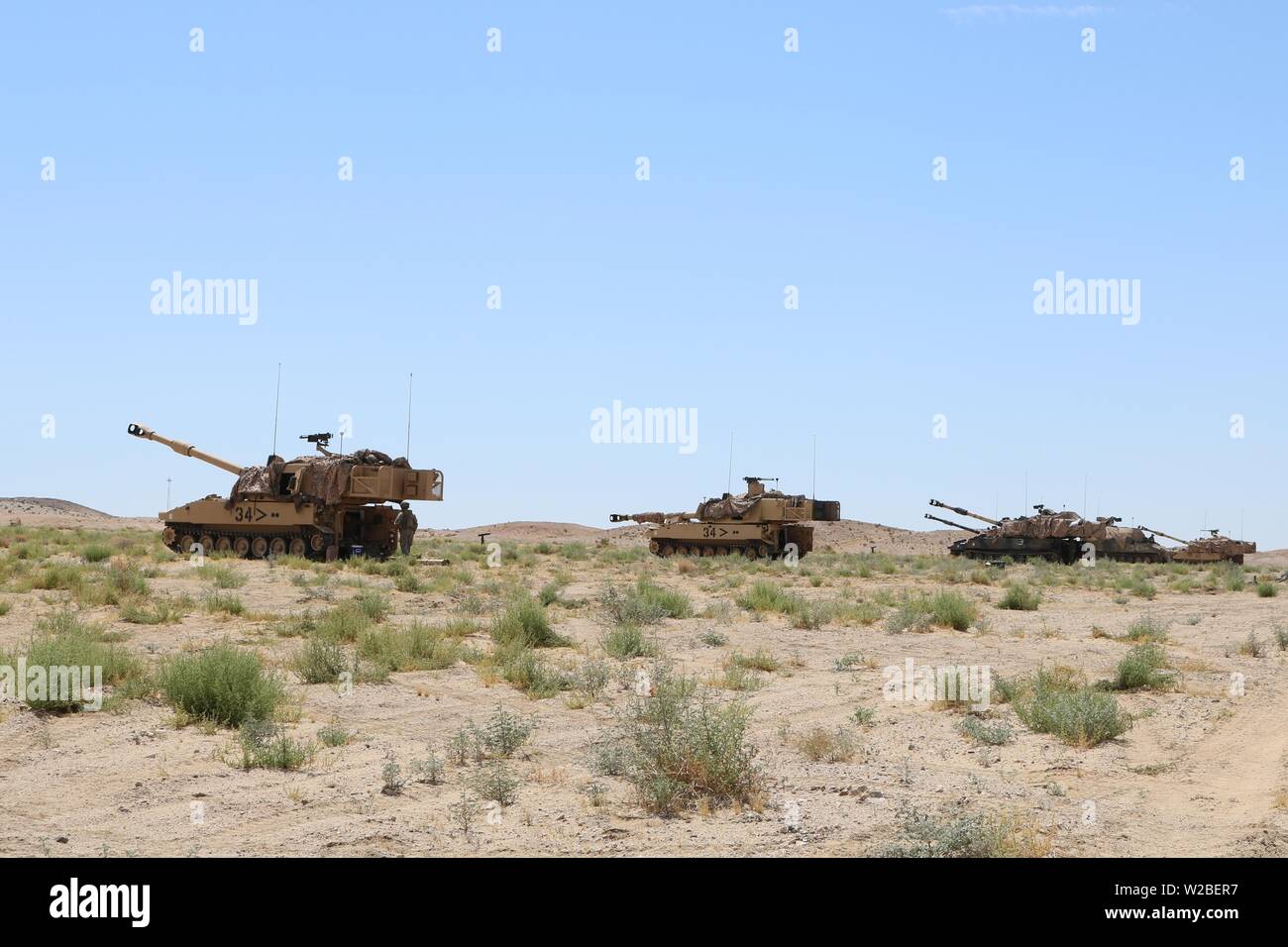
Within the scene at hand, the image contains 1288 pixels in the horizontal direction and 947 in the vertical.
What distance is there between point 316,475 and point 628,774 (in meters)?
26.0

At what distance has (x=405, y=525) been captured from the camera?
34156mm

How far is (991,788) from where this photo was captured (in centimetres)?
827

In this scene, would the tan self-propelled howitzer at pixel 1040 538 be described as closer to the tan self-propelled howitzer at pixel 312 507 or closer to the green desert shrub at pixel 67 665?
the tan self-propelled howitzer at pixel 312 507

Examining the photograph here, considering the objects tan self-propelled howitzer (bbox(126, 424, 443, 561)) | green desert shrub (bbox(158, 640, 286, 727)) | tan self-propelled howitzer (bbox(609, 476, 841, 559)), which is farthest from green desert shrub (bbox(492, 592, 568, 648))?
tan self-propelled howitzer (bbox(609, 476, 841, 559))

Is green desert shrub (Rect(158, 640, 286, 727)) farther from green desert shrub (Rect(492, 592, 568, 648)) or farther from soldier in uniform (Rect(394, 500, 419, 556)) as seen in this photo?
soldier in uniform (Rect(394, 500, 419, 556))

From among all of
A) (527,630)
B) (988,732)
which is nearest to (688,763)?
(988,732)

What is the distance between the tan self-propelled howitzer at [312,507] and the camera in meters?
32.9

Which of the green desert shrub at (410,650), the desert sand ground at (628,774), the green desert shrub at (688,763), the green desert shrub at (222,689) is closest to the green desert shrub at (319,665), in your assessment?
the desert sand ground at (628,774)

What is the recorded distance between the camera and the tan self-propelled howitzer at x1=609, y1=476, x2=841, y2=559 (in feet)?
144

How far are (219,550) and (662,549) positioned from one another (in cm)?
1657

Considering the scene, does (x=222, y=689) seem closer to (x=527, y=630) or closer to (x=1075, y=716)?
(x=527, y=630)

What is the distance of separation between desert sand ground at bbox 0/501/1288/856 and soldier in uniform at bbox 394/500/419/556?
1374cm
